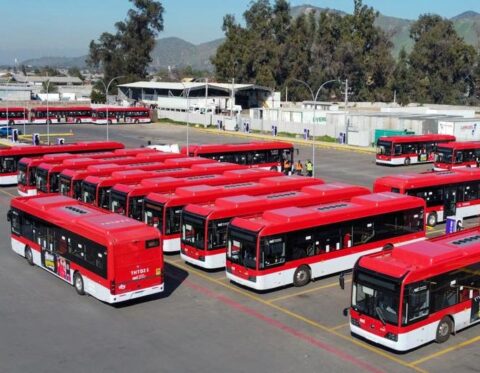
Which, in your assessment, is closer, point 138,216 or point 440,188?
point 138,216

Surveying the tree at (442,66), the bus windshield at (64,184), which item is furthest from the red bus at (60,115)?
the tree at (442,66)

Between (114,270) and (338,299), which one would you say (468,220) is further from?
(114,270)

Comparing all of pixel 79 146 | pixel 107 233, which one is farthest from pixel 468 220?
pixel 79 146

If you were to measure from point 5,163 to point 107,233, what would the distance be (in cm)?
2583

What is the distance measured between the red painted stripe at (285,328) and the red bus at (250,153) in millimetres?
25917

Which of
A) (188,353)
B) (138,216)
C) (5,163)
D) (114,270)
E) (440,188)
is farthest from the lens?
(5,163)

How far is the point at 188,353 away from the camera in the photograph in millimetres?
16188

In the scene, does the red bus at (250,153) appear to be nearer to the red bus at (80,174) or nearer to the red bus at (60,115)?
the red bus at (80,174)

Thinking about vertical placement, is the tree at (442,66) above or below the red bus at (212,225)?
above

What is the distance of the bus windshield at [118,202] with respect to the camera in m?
27.8

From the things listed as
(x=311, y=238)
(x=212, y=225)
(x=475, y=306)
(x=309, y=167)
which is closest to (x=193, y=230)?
(x=212, y=225)

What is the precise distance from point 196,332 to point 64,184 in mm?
18570

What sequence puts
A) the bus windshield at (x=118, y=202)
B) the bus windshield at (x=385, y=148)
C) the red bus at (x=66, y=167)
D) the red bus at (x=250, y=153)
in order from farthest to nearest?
the bus windshield at (x=385, y=148) → the red bus at (x=250, y=153) → the red bus at (x=66, y=167) → the bus windshield at (x=118, y=202)

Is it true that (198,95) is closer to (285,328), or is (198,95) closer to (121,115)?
(121,115)
